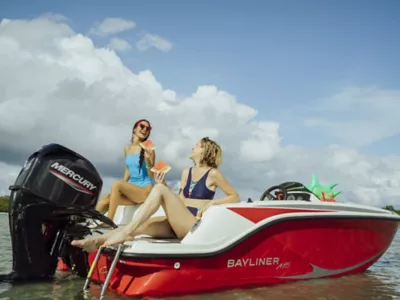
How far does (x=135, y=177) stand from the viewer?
17.2ft

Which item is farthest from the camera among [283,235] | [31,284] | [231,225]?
[283,235]

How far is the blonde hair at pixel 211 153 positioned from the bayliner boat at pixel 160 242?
604mm

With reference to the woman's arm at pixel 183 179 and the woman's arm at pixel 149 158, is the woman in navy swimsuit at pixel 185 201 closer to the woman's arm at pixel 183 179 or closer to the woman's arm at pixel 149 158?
the woman's arm at pixel 183 179

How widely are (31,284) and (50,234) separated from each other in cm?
45

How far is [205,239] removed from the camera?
3896mm

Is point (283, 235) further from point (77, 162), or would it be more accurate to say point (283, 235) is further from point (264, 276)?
point (77, 162)

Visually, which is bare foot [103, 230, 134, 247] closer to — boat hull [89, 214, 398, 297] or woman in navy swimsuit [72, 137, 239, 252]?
woman in navy swimsuit [72, 137, 239, 252]

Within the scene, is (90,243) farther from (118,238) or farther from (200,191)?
(200,191)

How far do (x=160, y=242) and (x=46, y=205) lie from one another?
3.36 feet

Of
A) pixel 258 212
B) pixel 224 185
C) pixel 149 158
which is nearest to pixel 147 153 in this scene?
pixel 149 158

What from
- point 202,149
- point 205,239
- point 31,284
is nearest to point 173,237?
point 205,239

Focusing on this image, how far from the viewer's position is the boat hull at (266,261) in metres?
3.71

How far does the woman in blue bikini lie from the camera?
501 centimetres

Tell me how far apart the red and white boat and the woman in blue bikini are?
0.94 m
